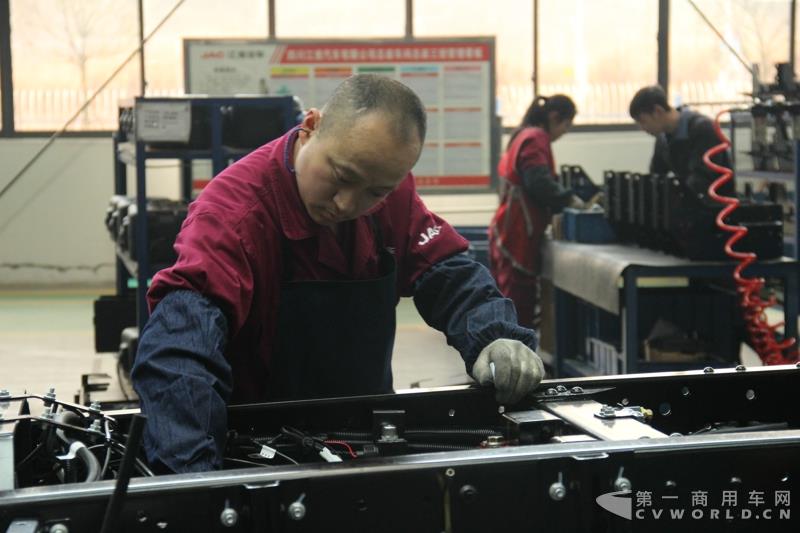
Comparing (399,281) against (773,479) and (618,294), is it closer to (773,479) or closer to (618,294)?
(773,479)

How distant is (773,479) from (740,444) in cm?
6

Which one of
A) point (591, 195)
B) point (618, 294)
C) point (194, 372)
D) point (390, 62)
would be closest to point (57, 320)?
point (390, 62)

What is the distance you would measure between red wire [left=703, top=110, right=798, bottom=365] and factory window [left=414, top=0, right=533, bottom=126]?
452 cm

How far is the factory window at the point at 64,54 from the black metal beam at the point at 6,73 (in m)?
0.05

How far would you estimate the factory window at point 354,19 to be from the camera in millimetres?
8883

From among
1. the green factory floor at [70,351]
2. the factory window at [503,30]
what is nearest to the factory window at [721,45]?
the factory window at [503,30]

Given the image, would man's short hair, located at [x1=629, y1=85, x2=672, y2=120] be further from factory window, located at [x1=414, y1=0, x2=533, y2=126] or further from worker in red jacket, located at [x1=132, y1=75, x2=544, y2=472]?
factory window, located at [x1=414, y1=0, x2=533, y2=126]

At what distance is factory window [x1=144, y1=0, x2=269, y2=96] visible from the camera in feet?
28.4

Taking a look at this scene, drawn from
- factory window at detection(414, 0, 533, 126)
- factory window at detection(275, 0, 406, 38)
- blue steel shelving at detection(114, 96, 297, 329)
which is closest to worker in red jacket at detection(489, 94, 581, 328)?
blue steel shelving at detection(114, 96, 297, 329)

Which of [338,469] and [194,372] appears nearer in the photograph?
[338,469]

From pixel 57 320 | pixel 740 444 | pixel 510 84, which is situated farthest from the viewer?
pixel 510 84

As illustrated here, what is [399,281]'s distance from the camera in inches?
83.3

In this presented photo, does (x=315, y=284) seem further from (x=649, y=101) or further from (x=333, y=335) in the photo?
(x=649, y=101)

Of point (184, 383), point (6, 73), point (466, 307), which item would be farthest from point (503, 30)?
point (184, 383)
